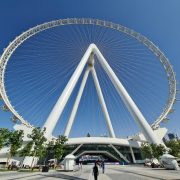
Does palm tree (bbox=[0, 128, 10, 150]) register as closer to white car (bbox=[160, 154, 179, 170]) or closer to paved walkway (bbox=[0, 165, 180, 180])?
paved walkway (bbox=[0, 165, 180, 180])

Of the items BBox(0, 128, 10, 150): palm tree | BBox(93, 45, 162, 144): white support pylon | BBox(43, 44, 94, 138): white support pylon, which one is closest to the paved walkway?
BBox(0, 128, 10, 150): palm tree

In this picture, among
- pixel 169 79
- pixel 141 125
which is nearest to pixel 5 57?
pixel 141 125

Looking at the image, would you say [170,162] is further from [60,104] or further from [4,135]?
[4,135]

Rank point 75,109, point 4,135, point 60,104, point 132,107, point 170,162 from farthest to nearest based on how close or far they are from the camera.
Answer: point 75,109
point 132,107
point 60,104
point 4,135
point 170,162

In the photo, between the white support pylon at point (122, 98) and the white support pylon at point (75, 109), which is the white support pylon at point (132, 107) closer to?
the white support pylon at point (122, 98)

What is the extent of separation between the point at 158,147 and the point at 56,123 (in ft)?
77.4

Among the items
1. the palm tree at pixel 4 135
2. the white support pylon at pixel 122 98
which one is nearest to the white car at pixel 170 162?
the white support pylon at pixel 122 98

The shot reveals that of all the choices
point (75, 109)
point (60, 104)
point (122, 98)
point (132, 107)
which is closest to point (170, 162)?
point (132, 107)

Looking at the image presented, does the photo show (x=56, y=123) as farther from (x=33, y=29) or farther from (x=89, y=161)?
(x=89, y=161)

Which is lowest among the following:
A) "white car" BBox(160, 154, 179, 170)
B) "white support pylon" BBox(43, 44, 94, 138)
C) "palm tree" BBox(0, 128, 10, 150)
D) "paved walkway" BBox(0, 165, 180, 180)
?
"paved walkway" BBox(0, 165, 180, 180)

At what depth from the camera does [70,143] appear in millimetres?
78625

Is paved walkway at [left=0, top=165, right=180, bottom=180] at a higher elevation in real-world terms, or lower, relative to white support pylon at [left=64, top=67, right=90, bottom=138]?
lower

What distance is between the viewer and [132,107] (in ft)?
170

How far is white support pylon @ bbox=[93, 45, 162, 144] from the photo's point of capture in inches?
2012
